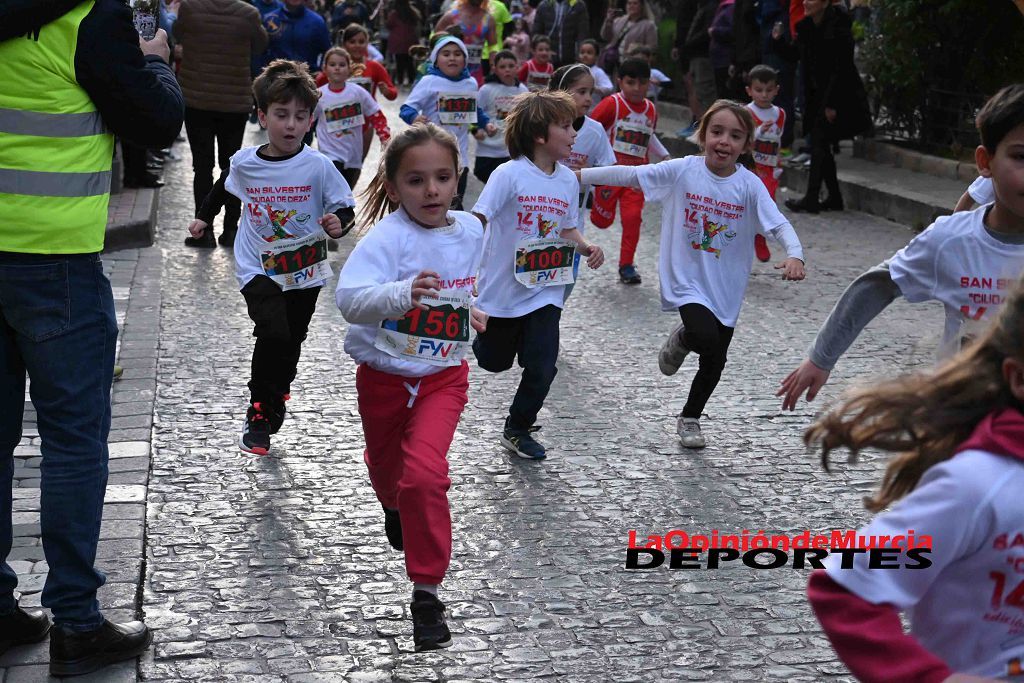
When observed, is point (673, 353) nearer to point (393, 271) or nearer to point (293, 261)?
point (293, 261)

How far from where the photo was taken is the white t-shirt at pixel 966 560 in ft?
6.98

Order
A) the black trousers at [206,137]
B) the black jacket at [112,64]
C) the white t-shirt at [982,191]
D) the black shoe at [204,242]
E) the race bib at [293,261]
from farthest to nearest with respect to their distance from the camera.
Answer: the black trousers at [206,137] → the black shoe at [204,242] → the race bib at [293,261] → the white t-shirt at [982,191] → the black jacket at [112,64]

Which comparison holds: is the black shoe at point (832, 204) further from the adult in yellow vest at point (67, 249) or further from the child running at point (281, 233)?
the adult in yellow vest at point (67, 249)

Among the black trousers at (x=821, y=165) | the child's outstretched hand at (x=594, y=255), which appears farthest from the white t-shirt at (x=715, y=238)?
the black trousers at (x=821, y=165)

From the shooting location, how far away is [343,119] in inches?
458

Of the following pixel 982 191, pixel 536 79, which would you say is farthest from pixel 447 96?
pixel 982 191

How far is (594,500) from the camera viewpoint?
5773 mm

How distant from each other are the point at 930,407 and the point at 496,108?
33.3 feet

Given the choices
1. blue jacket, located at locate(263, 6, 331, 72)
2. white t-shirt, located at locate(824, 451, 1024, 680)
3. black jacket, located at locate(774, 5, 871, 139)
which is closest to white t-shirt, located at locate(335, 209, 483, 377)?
white t-shirt, located at locate(824, 451, 1024, 680)

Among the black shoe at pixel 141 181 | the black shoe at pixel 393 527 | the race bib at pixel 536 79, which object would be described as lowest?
the black shoe at pixel 141 181

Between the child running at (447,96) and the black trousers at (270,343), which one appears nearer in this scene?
the black trousers at (270,343)

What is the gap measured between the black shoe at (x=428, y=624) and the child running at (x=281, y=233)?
2.16 m

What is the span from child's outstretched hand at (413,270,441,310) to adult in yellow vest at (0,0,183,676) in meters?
0.81

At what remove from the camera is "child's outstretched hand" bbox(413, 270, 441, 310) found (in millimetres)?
4250
